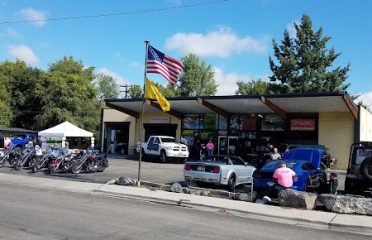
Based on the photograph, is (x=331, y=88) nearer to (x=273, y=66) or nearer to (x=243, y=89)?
(x=273, y=66)

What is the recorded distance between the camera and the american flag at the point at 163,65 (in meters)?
18.5

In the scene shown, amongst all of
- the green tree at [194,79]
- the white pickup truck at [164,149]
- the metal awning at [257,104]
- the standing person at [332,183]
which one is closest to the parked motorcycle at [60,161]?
the white pickup truck at [164,149]

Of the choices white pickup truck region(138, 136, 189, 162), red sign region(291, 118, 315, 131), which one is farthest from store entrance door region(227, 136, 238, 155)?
white pickup truck region(138, 136, 189, 162)

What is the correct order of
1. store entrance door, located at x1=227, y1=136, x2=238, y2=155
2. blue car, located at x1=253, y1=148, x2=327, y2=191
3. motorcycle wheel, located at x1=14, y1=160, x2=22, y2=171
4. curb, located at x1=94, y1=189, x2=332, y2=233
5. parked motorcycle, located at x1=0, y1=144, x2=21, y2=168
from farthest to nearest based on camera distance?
store entrance door, located at x1=227, y1=136, x2=238, y2=155
parked motorcycle, located at x1=0, y1=144, x2=21, y2=168
motorcycle wheel, located at x1=14, y1=160, x2=22, y2=171
blue car, located at x1=253, y1=148, x2=327, y2=191
curb, located at x1=94, y1=189, x2=332, y2=233

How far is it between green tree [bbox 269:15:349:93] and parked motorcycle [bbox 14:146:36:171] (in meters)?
40.0

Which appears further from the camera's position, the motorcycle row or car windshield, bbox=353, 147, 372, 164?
the motorcycle row

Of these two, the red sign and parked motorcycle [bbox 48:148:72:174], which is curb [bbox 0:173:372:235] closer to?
parked motorcycle [bbox 48:148:72:174]

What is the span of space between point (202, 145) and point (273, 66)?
27.5 meters

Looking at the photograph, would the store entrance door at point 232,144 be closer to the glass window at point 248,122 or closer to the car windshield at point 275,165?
the glass window at point 248,122

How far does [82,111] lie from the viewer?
202ft

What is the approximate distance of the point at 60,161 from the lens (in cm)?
2288

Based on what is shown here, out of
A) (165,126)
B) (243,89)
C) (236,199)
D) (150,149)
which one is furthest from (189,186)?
(243,89)

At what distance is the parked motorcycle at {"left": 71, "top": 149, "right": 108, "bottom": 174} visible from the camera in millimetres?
22473

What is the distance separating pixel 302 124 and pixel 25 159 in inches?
795
